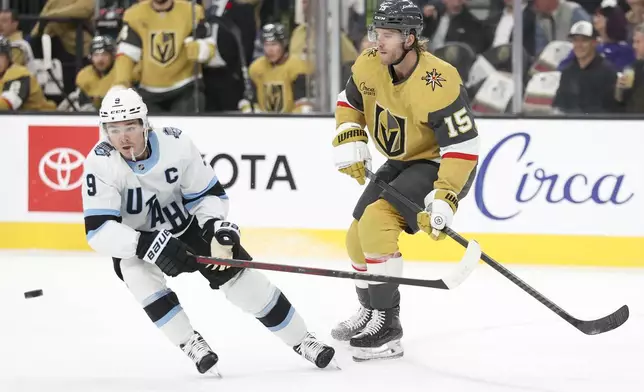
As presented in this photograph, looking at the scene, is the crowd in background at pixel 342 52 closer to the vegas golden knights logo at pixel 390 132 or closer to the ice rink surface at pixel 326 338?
the ice rink surface at pixel 326 338

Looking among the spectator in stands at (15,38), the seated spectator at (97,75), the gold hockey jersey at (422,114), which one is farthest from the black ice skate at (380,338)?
the spectator in stands at (15,38)

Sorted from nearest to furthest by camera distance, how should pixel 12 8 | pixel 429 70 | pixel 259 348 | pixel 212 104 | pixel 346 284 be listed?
pixel 429 70 < pixel 259 348 < pixel 346 284 < pixel 212 104 < pixel 12 8

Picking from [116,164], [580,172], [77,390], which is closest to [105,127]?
[116,164]

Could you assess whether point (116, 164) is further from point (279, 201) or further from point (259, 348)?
point (279, 201)

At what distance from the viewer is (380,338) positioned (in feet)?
12.6

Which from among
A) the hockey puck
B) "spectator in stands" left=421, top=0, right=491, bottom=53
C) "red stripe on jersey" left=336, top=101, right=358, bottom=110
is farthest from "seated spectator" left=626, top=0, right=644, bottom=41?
the hockey puck

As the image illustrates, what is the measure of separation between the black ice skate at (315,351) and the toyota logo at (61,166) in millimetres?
2724

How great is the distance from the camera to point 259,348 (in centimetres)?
400

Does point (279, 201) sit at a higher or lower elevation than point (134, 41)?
lower

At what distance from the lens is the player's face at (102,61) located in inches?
244

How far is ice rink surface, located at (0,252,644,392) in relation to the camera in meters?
3.55

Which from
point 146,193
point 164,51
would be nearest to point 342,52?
point 164,51

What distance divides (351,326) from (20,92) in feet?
9.41

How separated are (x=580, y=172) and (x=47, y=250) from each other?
2810mm
